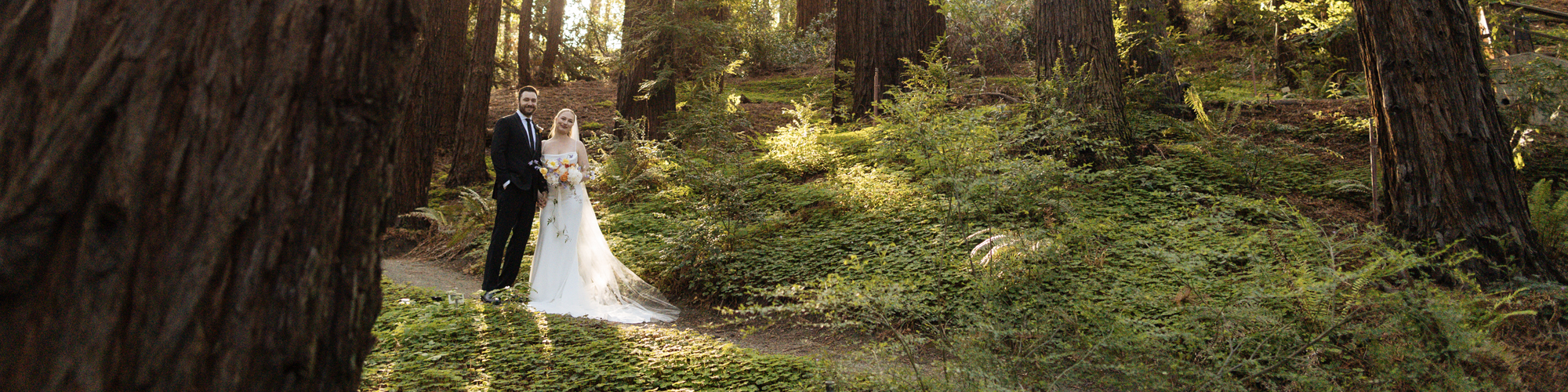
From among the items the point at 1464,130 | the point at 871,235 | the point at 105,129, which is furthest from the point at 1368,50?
the point at 105,129

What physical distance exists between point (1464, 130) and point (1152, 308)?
2.85 metres

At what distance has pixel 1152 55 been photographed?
11000 mm

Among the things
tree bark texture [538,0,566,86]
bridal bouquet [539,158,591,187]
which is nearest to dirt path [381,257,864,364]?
bridal bouquet [539,158,591,187]

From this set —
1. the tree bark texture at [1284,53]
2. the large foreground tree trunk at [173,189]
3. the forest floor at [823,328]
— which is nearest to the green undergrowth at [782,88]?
the forest floor at [823,328]

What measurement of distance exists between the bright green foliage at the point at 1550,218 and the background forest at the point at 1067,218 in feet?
0.05

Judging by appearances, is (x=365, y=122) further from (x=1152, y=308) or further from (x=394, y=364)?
(x=1152, y=308)

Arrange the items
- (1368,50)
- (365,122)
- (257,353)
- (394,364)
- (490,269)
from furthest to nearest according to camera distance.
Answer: (490,269) → (1368,50) → (394,364) → (365,122) → (257,353)

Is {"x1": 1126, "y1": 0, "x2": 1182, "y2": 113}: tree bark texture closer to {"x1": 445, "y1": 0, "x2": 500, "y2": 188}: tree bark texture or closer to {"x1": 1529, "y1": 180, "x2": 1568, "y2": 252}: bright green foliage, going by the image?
{"x1": 1529, "y1": 180, "x2": 1568, "y2": 252}: bright green foliage

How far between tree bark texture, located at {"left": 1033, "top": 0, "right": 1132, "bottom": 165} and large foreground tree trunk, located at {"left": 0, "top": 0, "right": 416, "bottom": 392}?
296 inches

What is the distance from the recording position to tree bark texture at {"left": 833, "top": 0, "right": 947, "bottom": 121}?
1227cm

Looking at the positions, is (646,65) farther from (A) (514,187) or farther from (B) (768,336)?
(B) (768,336)

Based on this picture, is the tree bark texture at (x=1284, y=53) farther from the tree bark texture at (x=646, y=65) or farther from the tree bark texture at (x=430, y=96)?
the tree bark texture at (x=430, y=96)

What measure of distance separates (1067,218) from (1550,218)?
344 centimetres

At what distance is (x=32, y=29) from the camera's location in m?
1.58
